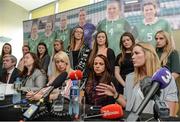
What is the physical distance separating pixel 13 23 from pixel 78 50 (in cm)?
287

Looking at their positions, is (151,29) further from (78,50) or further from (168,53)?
(78,50)

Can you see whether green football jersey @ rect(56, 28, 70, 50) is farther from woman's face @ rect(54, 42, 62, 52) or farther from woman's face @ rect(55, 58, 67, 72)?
woman's face @ rect(55, 58, 67, 72)

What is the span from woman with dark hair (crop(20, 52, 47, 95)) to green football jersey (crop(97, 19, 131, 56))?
0.99 meters

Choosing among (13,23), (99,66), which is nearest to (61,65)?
(99,66)

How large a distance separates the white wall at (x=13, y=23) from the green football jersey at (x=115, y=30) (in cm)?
305

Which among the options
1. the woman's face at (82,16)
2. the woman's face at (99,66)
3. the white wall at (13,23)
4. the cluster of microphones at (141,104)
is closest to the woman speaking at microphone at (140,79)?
the woman's face at (99,66)

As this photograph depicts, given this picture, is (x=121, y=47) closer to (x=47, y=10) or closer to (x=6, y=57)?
(x=6, y=57)

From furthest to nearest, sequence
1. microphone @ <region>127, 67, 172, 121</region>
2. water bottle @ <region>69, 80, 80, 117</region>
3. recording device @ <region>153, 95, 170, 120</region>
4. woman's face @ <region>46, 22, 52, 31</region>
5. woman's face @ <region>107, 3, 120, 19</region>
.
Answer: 1. woman's face @ <region>46, 22, 52, 31</region>
2. woman's face @ <region>107, 3, 120, 19</region>
3. water bottle @ <region>69, 80, 80, 117</region>
4. recording device @ <region>153, 95, 170, 120</region>
5. microphone @ <region>127, 67, 172, 121</region>

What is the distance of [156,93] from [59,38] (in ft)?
10.8

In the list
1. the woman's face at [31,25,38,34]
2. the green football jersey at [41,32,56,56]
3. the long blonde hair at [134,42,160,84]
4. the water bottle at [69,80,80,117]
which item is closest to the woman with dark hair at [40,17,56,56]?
Result: the green football jersey at [41,32,56,56]

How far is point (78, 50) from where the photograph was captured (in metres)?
3.96

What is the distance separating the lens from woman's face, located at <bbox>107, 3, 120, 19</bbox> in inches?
139

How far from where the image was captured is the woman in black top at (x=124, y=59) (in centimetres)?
323

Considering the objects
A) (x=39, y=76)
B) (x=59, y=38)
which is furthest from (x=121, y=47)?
(x=59, y=38)
